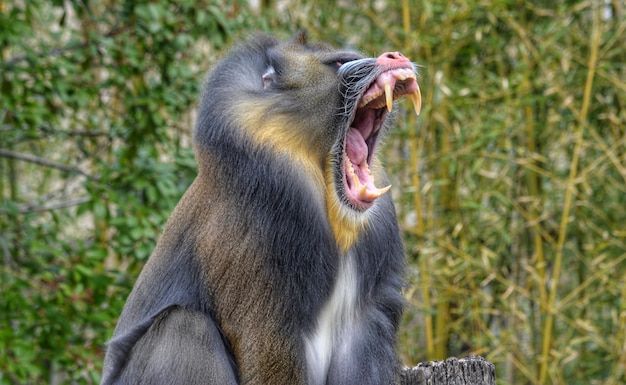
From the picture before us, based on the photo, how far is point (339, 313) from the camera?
3.26 m

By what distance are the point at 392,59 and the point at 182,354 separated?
1167mm

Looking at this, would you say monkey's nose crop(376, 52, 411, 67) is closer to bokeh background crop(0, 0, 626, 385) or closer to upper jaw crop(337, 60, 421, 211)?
upper jaw crop(337, 60, 421, 211)

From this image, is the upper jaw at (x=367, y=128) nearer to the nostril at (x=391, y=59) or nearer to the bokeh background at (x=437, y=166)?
the nostril at (x=391, y=59)

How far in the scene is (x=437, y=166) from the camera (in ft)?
18.6

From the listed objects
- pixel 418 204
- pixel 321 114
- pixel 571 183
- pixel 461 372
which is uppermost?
pixel 321 114

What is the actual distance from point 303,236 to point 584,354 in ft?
10.7

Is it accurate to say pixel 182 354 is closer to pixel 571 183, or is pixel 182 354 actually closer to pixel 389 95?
pixel 389 95

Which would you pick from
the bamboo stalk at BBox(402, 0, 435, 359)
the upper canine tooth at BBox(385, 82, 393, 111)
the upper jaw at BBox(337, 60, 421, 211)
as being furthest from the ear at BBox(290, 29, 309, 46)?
the bamboo stalk at BBox(402, 0, 435, 359)

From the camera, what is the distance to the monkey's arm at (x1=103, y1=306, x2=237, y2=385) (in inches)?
119

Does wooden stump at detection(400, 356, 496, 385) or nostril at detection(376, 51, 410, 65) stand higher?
nostril at detection(376, 51, 410, 65)

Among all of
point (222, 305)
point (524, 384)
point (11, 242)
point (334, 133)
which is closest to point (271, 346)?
point (222, 305)

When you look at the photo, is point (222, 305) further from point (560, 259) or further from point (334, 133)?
point (560, 259)

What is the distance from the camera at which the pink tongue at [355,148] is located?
3.04 meters

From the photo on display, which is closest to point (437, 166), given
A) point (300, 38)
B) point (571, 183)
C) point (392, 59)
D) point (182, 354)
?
point (571, 183)
